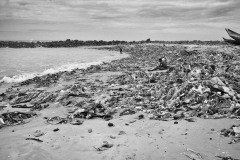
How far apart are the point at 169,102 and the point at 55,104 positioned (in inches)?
171

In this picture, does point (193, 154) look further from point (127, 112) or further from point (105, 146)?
point (127, 112)

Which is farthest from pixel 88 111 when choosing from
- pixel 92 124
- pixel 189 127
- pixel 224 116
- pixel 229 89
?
pixel 229 89

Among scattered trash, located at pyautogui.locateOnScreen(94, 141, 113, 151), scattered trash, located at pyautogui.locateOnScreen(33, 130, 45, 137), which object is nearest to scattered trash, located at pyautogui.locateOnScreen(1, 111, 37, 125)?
scattered trash, located at pyautogui.locateOnScreen(33, 130, 45, 137)

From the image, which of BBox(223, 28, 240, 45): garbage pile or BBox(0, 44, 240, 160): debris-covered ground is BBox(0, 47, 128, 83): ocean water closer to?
BBox(0, 44, 240, 160): debris-covered ground

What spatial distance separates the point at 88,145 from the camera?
490 cm

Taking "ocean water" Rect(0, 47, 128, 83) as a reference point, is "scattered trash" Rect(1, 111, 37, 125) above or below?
below

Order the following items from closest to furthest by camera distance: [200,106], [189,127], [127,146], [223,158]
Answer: [223,158] → [127,146] → [189,127] → [200,106]

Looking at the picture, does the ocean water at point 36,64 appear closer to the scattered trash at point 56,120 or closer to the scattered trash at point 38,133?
the scattered trash at point 56,120

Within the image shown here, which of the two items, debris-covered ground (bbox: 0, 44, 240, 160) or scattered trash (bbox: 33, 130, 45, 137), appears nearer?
debris-covered ground (bbox: 0, 44, 240, 160)

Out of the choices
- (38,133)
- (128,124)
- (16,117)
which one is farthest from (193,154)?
(16,117)

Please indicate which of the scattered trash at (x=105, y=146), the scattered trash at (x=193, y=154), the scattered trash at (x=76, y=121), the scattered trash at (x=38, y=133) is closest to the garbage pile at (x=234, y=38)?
the scattered trash at (x=193, y=154)

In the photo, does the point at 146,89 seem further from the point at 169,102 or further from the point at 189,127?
the point at 189,127

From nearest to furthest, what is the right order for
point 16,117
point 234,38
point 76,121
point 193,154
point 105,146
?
point 193,154, point 105,146, point 234,38, point 76,121, point 16,117

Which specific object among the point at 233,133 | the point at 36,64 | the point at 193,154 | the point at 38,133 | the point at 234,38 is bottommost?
the point at 38,133
